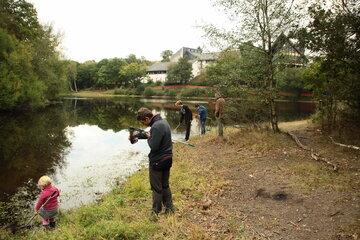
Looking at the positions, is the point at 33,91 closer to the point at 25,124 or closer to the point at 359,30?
the point at 25,124

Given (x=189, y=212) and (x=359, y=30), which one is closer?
(x=189, y=212)

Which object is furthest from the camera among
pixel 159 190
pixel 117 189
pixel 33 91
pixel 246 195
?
pixel 33 91

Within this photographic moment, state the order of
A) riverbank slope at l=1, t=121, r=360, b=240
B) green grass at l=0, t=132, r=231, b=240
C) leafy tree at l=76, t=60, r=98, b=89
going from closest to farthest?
green grass at l=0, t=132, r=231, b=240 → riverbank slope at l=1, t=121, r=360, b=240 → leafy tree at l=76, t=60, r=98, b=89

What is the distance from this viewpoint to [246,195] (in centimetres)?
1071

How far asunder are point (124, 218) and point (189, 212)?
163cm

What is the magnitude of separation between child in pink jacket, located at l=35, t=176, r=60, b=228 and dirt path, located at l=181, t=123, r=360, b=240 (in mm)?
3919

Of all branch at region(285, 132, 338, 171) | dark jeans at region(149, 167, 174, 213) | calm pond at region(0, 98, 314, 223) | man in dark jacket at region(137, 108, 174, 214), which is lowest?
calm pond at region(0, 98, 314, 223)

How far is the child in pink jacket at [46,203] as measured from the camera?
32.2ft

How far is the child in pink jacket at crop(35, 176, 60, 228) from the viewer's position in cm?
980

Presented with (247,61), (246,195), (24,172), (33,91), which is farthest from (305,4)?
(33,91)

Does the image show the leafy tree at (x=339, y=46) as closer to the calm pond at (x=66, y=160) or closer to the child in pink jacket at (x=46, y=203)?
the calm pond at (x=66, y=160)

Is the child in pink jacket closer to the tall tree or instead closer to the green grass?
the green grass

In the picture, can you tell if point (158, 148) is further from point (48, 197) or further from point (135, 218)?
point (48, 197)

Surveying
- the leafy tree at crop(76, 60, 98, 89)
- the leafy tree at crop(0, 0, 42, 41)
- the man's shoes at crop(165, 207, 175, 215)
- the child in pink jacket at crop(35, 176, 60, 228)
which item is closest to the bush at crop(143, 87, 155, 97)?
the leafy tree at crop(76, 60, 98, 89)
